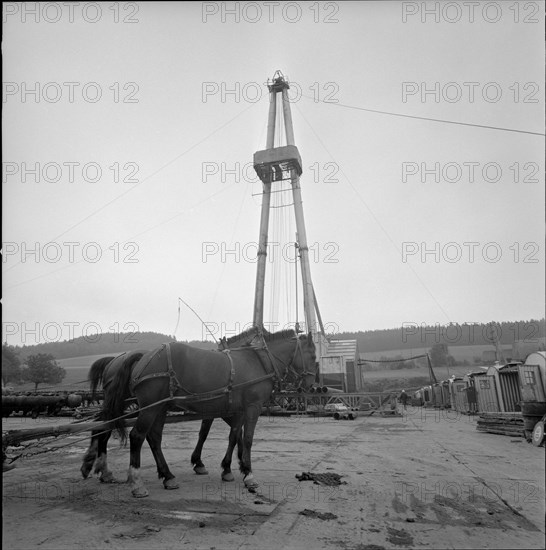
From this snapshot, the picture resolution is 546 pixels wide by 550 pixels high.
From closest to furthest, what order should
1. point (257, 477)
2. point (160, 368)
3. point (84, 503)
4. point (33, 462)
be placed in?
point (84, 503) → point (160, 368) → point (257, 477) → point (33, 462)

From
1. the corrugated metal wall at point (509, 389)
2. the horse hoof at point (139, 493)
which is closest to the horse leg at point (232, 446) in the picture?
the horse hoof at point (139, 493)

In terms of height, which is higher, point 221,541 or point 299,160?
point 299,160

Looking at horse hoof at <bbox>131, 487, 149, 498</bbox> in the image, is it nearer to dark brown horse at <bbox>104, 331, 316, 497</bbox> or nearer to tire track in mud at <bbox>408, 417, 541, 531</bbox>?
dark brown horse at <bbox>104, 331, 316, 497</bbox>

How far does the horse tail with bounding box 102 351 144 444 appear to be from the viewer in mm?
5781

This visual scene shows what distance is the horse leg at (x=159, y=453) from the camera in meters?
5.45

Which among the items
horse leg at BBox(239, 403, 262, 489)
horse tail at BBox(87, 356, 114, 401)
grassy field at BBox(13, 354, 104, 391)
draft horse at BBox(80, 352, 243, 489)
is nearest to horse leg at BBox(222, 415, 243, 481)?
draft horse at BBox(80, 352, 243, 489)

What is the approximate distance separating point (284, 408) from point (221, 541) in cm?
2162

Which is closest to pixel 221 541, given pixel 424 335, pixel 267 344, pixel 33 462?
pixel 267 344

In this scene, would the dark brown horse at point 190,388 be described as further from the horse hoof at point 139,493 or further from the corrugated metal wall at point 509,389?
the corrugated metal wall at point 509,389

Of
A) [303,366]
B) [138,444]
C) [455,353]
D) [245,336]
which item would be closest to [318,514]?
[138,444]

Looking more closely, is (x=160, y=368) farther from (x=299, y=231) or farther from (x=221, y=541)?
(x=299, y=231)

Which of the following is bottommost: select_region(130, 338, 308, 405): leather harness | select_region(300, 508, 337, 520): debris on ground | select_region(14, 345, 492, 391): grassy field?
select_region(14, 345, 492, 391): grassy field

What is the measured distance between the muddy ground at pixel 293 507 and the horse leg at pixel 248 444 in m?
0.18

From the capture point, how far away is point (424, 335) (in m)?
79.3
